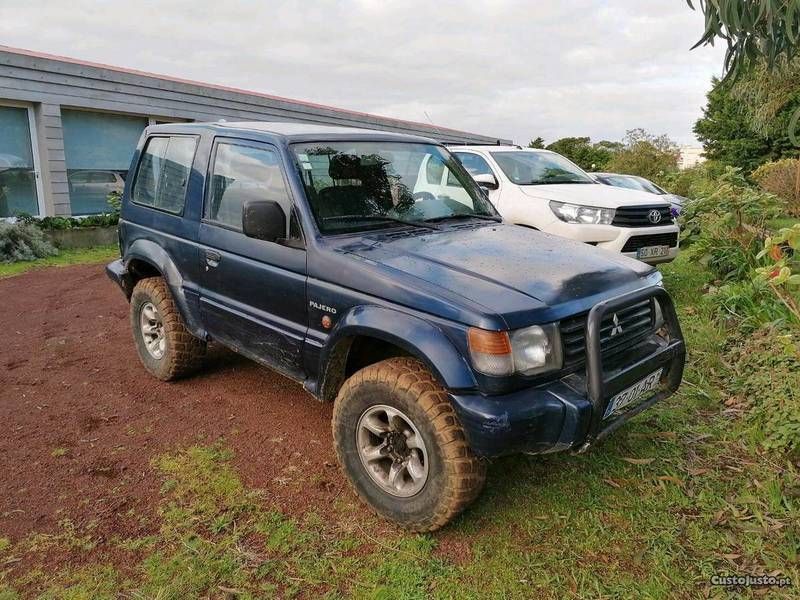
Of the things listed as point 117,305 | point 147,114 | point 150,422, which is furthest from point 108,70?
point 150,422

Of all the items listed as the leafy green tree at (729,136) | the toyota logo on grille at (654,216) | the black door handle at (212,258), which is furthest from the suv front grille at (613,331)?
the leafy green tree at (729,136)

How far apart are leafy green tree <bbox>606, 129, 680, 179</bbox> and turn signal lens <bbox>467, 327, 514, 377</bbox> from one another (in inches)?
860

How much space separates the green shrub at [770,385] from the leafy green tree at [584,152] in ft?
87.3

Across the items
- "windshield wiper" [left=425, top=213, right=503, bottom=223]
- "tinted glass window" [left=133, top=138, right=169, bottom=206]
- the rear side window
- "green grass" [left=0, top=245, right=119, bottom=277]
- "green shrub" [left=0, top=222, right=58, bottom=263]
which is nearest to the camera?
"windshield wiper" [left=425, top=213, right=503, bottom=223]

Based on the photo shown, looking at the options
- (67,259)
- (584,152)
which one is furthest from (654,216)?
(584,152)

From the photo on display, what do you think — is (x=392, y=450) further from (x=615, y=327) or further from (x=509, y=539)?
(x=615, y=327)

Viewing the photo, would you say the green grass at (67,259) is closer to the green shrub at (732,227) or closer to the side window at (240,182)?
the side window at (240,182)

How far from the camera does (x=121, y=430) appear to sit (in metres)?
3.73

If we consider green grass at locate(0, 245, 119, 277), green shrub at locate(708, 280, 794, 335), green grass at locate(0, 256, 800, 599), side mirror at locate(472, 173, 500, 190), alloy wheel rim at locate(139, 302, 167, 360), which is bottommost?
green grass at locate(0, 245, 119, 277)

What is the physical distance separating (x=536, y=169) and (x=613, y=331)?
4881 mm

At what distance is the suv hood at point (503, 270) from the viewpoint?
253 centimetres

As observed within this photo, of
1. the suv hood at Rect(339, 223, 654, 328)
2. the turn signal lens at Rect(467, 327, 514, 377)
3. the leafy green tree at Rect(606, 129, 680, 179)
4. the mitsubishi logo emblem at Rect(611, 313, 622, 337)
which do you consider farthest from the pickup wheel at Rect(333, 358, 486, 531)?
the leafy green tree at Rect(606, 129, 680, 179)

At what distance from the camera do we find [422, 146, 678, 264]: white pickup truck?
6.08 metres

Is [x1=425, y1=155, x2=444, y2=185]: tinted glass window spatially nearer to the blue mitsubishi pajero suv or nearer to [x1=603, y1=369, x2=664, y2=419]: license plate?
the blue mitsubishi pajero suv
